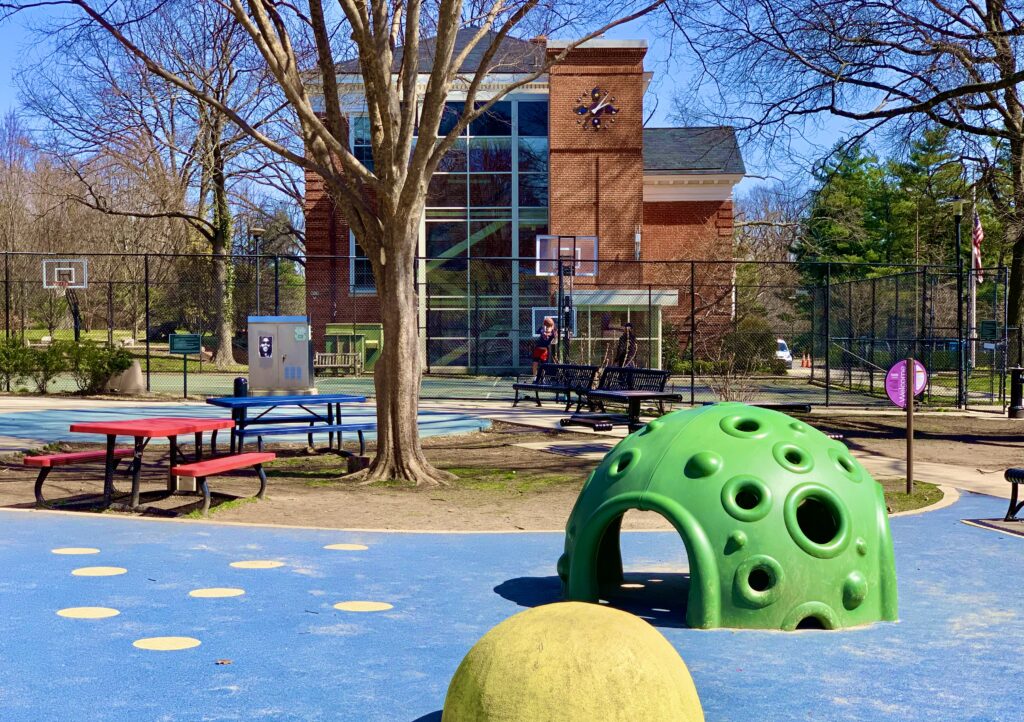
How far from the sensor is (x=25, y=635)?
600cm

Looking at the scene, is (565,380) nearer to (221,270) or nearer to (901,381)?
(901,381)

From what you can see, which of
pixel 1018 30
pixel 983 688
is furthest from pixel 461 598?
pixel 1018 30

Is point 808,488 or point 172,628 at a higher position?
point 808,488

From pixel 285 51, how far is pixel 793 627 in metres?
9.19

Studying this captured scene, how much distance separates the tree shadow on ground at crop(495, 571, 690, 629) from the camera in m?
6.81

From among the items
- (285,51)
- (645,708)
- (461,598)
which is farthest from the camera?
(285,51)

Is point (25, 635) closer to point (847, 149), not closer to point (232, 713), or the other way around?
point (232, 713)

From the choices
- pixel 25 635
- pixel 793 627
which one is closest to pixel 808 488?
pixel 793 627

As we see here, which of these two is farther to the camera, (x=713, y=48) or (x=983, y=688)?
(x=713, y=48)

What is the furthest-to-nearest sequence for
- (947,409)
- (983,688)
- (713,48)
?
(947,409) → (713,48) → (983,688)

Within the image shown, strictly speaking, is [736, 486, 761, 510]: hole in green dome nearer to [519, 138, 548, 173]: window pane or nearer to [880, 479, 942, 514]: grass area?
[880, 479, 942, 514]: grass area

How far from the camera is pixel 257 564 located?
8.03 meters

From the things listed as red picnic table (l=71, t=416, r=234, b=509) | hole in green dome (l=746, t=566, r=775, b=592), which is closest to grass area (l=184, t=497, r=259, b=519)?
red picnic table (l=71, t=416, r=234, b=509)

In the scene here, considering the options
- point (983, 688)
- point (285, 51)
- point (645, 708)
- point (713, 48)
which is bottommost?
point (983, 688)
